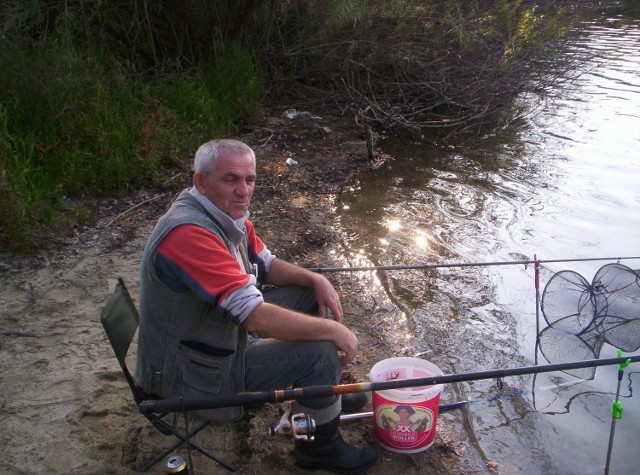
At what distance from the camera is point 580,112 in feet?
37.1

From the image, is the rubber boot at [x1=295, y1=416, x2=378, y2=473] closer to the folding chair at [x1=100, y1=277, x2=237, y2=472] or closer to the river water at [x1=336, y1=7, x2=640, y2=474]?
the folding chair at [x1=100, y1=277, x2=237, y2=472]

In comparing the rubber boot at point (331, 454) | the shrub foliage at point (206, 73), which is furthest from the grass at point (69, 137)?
the rubber boot at point (331, 454)

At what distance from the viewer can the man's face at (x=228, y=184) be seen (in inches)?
116

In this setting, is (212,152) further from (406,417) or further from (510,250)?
(510,250)

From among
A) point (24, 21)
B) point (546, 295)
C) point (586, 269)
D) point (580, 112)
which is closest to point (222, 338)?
point (546, 295)

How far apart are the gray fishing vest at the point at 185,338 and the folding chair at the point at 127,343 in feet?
0.27

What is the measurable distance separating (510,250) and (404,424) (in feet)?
11.0

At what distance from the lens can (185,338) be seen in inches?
111

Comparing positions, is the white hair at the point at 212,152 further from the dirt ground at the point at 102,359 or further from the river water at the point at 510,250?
the river water at the point at 510,250

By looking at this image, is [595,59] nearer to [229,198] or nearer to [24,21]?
[24,21]

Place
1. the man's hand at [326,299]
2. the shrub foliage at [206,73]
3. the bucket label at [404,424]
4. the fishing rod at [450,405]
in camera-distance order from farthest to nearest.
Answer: the shrub foliage at [206,73] → the fishing rod at [450,405] → the man's hand at [326,299] → the bucket label at [404,424]

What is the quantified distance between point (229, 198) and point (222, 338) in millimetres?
643

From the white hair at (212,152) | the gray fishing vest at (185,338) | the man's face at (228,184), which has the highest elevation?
the white hair at (212,152)

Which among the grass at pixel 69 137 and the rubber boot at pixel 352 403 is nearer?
the rubber boot at pixel 352 403
